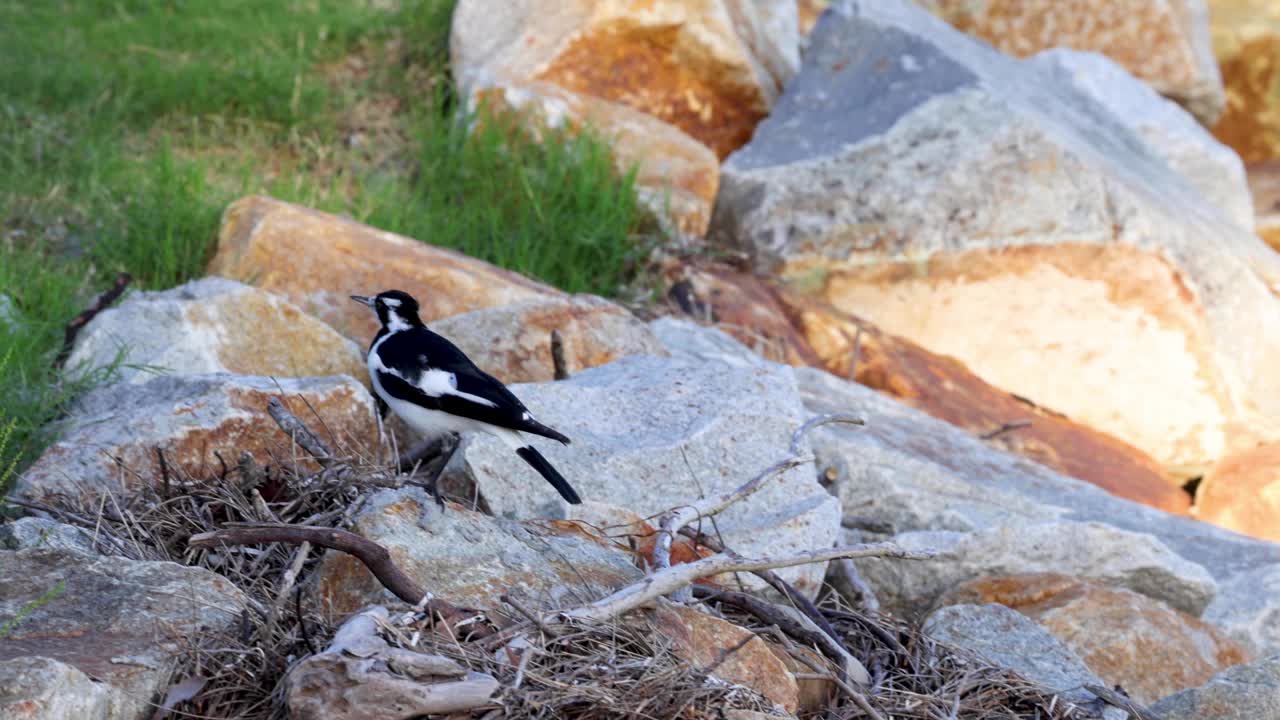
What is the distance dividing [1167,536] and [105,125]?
16.4 feet

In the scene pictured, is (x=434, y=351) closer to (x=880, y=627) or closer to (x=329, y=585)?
(x=329, y=585)

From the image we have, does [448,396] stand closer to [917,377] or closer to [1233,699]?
[1233,699]

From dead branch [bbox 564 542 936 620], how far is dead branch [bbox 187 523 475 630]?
244 mm

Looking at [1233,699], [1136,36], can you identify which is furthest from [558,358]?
[1136,36]

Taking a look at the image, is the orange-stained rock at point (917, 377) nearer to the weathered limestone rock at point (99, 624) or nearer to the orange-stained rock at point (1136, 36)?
the weathered limestone rock at point (99, 624)

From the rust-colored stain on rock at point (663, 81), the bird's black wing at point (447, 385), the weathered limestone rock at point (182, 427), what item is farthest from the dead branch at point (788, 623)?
the rust-colored stain on rock at point (663, 81)

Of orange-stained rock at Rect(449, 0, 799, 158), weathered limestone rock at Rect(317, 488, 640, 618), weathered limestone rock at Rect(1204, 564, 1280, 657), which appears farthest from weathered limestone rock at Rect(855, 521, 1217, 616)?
orange-stained rock at Rect(449, 0, 799, 158)

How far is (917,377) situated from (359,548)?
12.1 ft

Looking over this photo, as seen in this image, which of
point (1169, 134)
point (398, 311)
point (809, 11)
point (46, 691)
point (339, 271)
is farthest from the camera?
point (809, 11)

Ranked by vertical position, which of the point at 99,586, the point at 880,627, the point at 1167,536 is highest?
the point at 99,586

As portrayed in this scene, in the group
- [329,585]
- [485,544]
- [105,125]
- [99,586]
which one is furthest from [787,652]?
[105,125]

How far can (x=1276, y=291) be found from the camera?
251 inches

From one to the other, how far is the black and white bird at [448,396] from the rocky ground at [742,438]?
10 cm

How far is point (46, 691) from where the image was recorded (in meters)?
2.13
